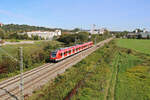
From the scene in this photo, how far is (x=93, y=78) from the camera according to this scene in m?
18.0

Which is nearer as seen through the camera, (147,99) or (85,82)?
(147,99)

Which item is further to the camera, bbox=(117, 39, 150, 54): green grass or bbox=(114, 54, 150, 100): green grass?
bbox=(117, 39, 150, 54): green grass

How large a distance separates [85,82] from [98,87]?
1812mm

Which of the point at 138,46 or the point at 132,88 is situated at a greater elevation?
the point at 138,46

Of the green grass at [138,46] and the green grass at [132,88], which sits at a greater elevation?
the green grass at [138,46]

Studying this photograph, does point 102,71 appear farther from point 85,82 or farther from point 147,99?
point 147,99

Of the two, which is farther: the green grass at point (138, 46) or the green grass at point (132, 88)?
the green grass at point (138, 46)

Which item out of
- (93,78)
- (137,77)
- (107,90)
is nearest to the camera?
(107,90)

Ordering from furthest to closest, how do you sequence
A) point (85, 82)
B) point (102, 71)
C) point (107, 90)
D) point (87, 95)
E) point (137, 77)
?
point (102, 71) → point (137, 77) → point (85, 82) → point (107, 90) → point (87, 95)

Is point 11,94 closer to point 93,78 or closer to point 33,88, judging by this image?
point 33,88

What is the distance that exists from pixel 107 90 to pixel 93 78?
316 centimetres

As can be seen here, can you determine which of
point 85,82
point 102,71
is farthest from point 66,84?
point 102,71

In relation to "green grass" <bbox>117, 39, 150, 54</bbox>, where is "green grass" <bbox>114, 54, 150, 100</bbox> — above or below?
below

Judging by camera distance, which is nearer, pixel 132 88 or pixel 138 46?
pixel 132 88
